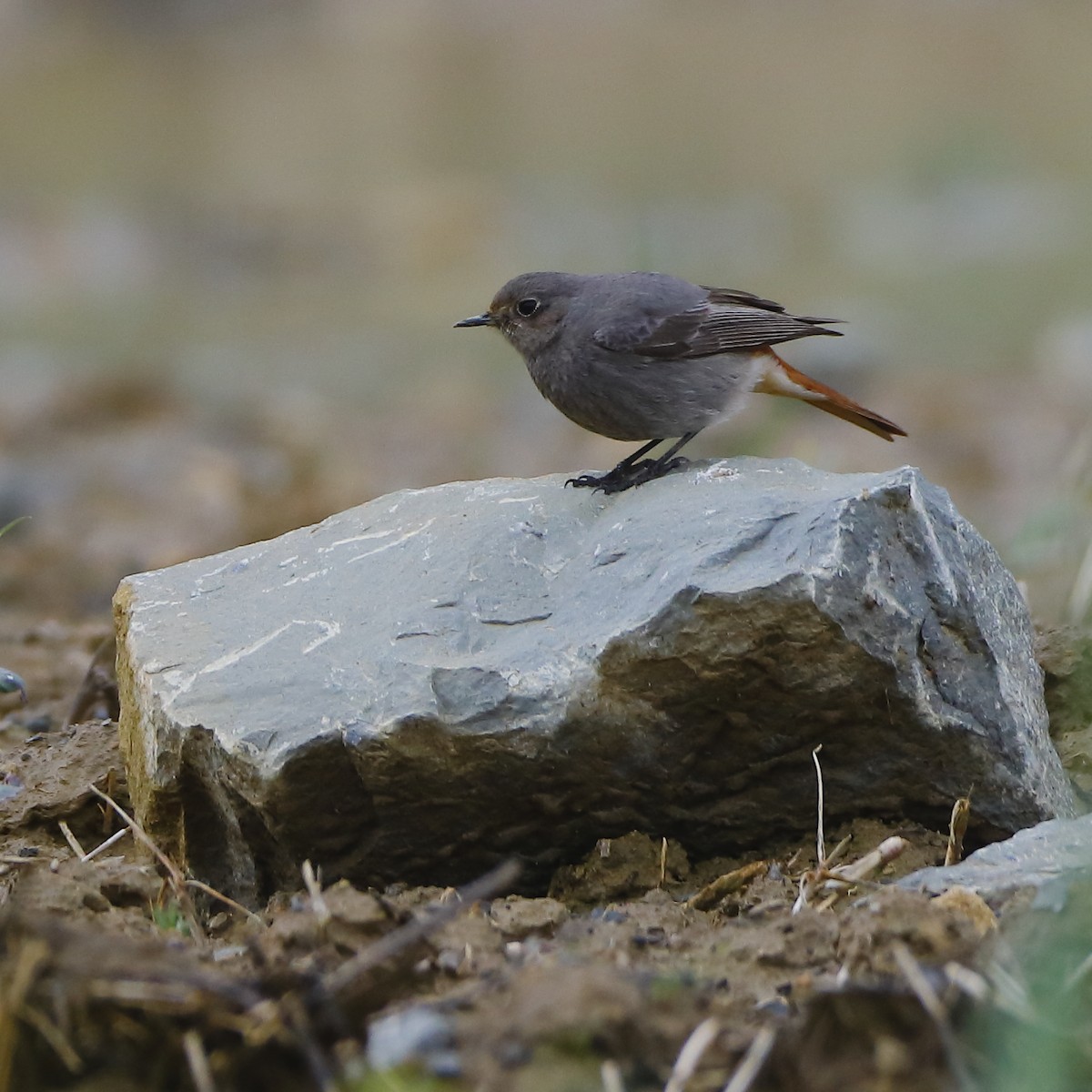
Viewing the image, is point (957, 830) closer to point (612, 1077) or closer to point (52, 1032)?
point (612, 1077)

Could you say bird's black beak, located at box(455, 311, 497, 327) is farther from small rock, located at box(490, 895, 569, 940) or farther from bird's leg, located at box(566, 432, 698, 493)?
small rock, located at box(490, 895, 569, 940)

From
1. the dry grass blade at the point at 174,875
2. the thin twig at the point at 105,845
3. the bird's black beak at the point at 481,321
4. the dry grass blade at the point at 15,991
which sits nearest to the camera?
the dry grass blade at the point at 15,991

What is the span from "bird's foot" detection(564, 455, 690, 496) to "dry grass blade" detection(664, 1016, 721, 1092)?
6.98 ft

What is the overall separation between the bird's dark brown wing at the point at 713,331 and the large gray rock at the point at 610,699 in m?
1.11

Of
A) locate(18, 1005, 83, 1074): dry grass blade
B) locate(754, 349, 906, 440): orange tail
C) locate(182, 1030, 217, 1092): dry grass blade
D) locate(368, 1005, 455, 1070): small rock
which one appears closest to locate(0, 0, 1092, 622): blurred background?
locate(754, 349, 906, 440): orange tail

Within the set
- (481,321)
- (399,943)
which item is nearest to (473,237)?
(481,321)

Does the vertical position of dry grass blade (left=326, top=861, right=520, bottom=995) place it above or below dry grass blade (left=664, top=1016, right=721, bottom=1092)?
above

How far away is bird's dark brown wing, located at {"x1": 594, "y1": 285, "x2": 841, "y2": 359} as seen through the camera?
17.2 feet

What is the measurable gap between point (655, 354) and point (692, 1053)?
9.58 ft

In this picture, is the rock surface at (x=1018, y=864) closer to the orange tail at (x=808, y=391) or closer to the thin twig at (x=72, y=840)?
the thin twig at (x=72, y=840)

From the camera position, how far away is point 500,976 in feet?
9.64

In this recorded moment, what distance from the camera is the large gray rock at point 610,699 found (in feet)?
12.2

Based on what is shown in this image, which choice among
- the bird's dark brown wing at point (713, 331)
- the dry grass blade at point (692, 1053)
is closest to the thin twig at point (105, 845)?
the dry grass blade at point (692, 1053)

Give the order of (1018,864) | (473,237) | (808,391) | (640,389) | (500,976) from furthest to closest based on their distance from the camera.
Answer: (473,237) < (808,391) < (640,389) < (1018,864) < (500,976)
